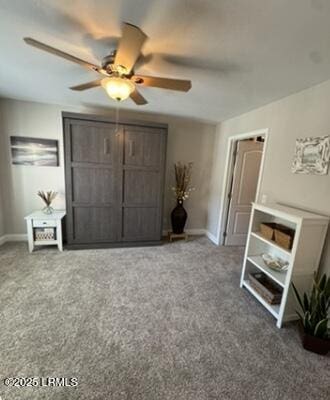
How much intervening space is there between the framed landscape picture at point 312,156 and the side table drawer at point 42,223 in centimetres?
345

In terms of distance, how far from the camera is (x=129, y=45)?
3.98 feet

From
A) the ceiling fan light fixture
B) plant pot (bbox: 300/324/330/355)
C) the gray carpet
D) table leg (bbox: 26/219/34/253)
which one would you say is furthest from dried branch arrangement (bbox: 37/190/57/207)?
plant pot (bbox: 300/324/330/355)

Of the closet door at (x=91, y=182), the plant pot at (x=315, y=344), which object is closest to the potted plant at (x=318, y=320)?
the plant pot at (x=315, y=344)

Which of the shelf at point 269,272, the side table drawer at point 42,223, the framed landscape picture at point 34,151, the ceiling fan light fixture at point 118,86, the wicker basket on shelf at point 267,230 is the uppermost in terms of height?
the ceiling fan light fixture at point 118,86

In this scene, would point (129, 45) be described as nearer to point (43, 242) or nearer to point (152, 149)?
point (152, 149)

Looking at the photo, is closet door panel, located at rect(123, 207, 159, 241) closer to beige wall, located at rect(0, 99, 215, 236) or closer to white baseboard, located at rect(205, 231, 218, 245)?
beige wall, located at rect(0, 99, 215, 236)

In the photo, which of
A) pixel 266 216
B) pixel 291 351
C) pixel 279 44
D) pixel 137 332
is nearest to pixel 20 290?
pixel 137 332

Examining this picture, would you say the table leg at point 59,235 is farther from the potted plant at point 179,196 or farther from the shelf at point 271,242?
the shelf at point 271,242

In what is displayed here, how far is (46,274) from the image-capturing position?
2.51m

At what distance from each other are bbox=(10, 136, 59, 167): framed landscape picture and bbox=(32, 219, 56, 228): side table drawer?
98 centimetres

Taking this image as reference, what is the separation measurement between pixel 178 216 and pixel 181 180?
710mm

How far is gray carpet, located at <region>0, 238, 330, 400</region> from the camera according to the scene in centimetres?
→ 131

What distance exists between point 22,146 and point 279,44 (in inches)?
144

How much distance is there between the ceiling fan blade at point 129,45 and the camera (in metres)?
1.08
